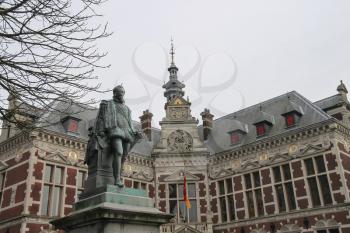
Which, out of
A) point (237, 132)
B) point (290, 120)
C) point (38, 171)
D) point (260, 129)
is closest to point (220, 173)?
point (237, 132)

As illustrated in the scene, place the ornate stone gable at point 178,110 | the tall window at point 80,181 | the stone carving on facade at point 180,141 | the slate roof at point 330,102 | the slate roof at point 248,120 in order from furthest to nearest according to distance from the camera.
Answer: the ornate stone gable at point 178,110 → the stone carving on facade at point 180,141 → the slate roof at point 330,102 → the slate roof at point 248,120 → the tall window at point 80,181

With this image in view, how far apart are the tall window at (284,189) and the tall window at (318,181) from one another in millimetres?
1088

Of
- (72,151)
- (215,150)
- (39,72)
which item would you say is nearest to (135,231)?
(39,72)

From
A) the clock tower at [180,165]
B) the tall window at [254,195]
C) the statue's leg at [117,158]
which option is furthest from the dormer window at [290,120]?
the statue's leg at [117,158]

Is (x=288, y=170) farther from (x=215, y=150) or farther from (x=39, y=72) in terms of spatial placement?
(x=39, y=72)

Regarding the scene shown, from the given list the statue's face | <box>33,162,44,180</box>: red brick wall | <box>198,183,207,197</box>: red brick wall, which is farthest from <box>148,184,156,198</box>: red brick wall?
the statue's face

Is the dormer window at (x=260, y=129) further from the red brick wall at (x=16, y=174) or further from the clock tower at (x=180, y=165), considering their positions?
the red brick wall at (x=16, y=174)

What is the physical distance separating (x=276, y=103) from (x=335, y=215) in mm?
8921

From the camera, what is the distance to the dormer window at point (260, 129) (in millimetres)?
23333

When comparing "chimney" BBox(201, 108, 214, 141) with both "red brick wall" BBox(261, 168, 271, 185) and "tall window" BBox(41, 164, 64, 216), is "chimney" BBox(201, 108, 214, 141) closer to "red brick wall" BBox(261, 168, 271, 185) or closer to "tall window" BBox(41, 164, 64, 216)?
"red brick wall" BBox(261, 168, 271, 185)

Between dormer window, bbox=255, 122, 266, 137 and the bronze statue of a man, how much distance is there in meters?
16.1

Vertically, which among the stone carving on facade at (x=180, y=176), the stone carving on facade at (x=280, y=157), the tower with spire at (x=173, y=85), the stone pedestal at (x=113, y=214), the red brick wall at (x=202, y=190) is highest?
the tower with spire at (x=173, y=85)

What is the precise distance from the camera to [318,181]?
1991cm

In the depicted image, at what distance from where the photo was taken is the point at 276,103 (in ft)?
83.3
